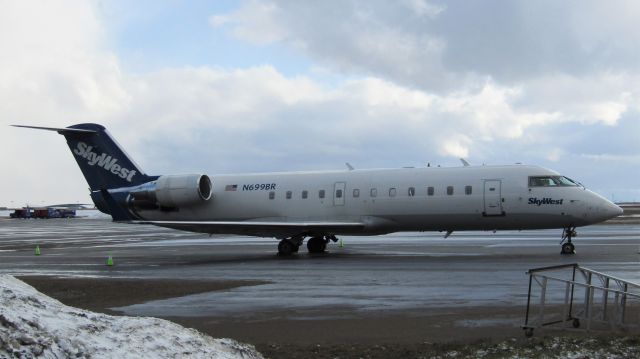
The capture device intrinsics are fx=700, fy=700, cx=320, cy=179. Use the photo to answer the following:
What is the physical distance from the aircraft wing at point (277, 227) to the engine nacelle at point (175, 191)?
2098mm

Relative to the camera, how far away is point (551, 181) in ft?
76.8

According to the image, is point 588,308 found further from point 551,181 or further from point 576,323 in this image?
point 551,181

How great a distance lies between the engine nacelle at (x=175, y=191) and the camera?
2794cm

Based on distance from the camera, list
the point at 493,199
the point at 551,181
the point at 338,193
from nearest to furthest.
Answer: the point at 551,181 < the point at 493,199 < the point at 338,193

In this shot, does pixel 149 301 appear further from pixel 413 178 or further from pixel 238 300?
pixel 413 178

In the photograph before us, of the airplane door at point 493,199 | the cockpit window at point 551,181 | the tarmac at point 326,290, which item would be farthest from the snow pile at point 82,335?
the cockpit window at point 551,181

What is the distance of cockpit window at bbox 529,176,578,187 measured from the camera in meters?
23.3

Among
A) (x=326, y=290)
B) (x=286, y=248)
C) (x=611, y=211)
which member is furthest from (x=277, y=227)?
(x=611, y=211)

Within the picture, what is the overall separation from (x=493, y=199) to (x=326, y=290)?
11.3m

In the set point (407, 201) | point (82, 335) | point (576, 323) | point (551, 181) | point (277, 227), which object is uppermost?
point (551, 181)

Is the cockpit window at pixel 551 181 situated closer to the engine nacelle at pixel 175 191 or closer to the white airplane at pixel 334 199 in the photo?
the white airplane at pixel 334 199

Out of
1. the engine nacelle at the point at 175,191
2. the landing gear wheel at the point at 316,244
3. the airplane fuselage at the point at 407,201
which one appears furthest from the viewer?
the engine nacelle at the point at 175,191

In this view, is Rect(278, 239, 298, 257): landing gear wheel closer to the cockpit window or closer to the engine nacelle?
the engine nacelle

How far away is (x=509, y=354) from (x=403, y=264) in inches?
503
